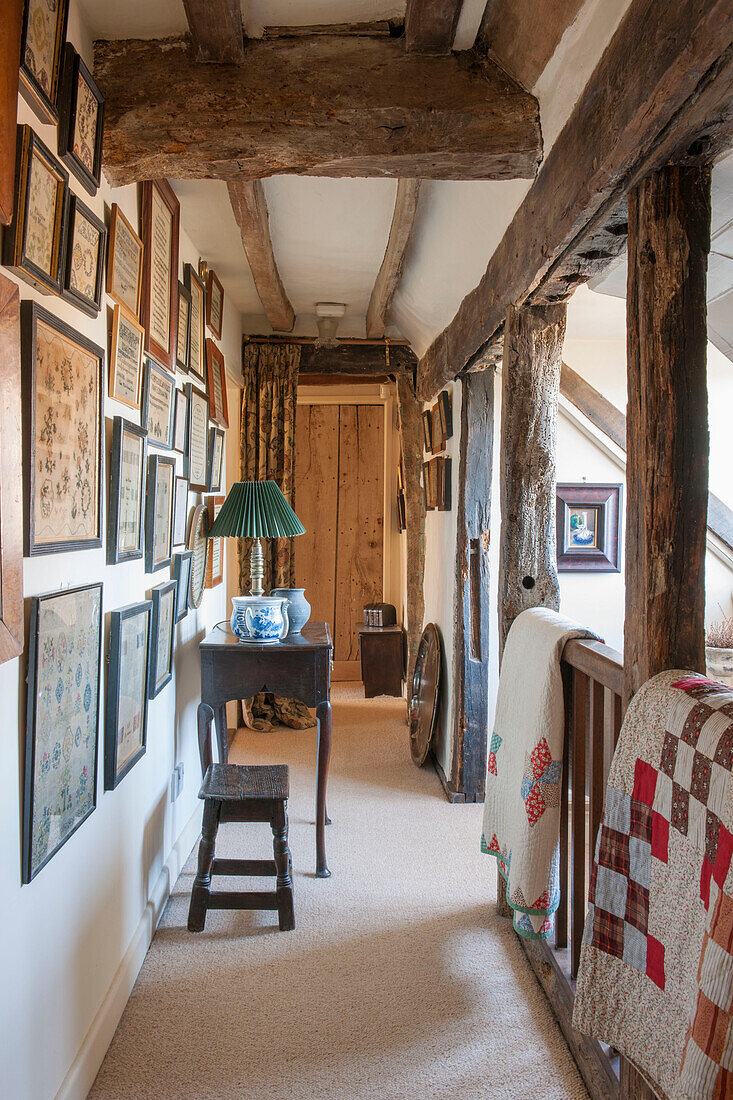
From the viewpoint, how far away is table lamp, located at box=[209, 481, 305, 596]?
2.91 meters

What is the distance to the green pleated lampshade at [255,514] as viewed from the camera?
2.91m

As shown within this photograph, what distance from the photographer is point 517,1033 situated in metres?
1.81

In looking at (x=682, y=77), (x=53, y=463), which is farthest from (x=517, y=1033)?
(x=682, y=77)

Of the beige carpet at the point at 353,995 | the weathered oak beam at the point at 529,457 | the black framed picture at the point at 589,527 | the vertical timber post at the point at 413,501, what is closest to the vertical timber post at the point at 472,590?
the beige carpet at the point at 353,995

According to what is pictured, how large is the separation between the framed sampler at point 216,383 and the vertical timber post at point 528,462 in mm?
1478

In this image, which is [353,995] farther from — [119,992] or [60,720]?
[60,720]

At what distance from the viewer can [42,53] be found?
51.8 inches

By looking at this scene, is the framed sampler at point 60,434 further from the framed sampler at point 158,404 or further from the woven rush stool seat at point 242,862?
the woven rush stool seat at point 242,862

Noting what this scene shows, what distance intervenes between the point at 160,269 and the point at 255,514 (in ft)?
A: 3.17

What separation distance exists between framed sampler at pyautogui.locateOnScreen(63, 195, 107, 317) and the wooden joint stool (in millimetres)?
1402

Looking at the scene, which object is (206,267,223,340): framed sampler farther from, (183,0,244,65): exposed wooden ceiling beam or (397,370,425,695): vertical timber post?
(183,0,244,65): exposed wooden ceiling beam

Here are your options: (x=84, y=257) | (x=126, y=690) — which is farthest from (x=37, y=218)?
(x=126, y=690)

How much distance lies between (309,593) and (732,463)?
2.98 metres

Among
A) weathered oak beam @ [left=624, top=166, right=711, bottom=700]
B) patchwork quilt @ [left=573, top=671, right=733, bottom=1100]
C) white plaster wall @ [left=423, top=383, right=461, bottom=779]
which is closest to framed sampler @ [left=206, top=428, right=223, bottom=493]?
white plaster wall @ [left=423, top=383, right=461, bottom=779]
